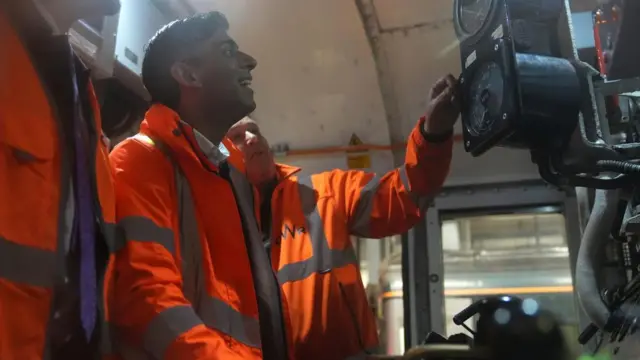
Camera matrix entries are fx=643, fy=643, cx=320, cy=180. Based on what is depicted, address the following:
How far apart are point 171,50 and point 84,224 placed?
0.73 meters

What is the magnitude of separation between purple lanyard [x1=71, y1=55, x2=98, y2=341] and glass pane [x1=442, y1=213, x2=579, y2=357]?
2585mm

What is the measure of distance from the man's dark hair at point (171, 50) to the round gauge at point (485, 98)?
0.70 meters

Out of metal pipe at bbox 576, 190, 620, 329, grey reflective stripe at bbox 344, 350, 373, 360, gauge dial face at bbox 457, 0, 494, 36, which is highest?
gauge dial face at bbox 457, 0, 494, 36

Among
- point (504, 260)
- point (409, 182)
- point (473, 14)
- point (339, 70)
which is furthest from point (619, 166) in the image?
point (504, 260)

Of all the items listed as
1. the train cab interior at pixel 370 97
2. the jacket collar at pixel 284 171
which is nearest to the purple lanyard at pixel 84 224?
the train cab interior at pixel 370 97

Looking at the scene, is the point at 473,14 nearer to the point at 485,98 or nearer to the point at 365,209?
the point at 485,98

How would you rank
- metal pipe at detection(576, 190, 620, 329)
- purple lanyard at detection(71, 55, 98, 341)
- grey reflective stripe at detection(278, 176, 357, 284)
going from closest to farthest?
purple lanyard at detection(71, 55, 98, 341)
metal pipe at detection(576, 190, 620, 329)
grey reflective stripe at detection(278, 176, 357, 284)

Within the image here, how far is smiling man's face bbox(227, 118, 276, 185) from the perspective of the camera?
2.07 metres

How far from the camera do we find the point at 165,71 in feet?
5.30

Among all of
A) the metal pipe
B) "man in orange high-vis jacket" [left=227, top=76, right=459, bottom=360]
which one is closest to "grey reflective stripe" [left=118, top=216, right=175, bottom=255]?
"man in orange high-vis jacket" [left=227, top=76, right=459, bottom=360]

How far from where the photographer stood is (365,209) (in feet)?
6.48

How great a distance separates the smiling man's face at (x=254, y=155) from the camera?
81.4 inches

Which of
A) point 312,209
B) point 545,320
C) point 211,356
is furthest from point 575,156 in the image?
point 312,209

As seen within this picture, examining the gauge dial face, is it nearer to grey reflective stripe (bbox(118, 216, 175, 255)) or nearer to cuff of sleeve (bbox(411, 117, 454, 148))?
cuff of sleeve (bbox(411, 117, 454, 148))
